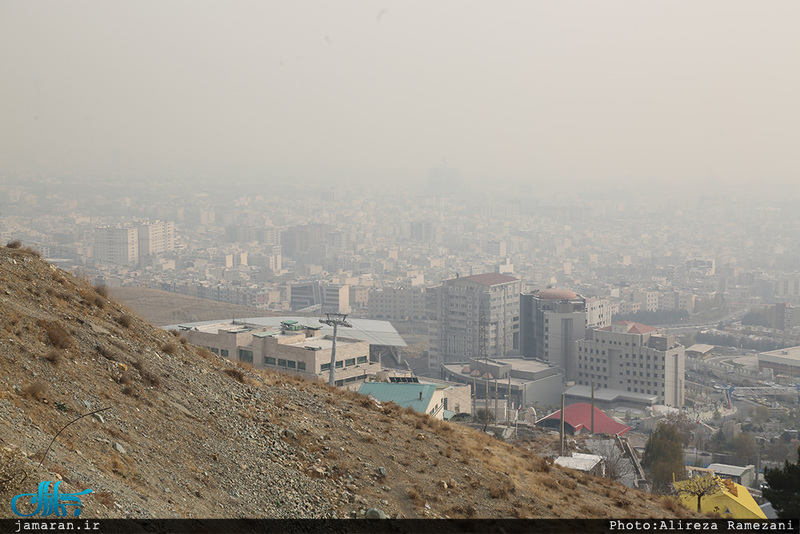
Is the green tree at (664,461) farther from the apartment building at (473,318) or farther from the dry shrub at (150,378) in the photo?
the apartment building at (473,318)

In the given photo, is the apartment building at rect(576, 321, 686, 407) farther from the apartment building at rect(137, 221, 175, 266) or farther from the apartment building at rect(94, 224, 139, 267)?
the apartment building at rect(137, 221, 175, 266)

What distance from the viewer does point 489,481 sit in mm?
2725

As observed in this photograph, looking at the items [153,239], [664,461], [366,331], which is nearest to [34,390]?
[664,461]

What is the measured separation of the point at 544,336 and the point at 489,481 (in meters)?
17.1

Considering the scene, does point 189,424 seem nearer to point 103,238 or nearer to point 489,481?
point 489,481

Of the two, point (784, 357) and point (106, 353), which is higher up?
point (106, 353)

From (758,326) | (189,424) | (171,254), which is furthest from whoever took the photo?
(171,254)

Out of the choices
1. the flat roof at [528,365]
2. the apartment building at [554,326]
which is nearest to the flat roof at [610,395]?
the flat roof at [528,365]

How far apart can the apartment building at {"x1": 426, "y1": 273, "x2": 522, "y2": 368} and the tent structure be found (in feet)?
33.6

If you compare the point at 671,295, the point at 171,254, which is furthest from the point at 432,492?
the point at 171,254

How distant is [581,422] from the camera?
36.2 ft

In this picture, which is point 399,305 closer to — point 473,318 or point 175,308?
point 473,318

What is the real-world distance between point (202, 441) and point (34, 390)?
503 millimetres

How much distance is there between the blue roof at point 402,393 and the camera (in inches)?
275
